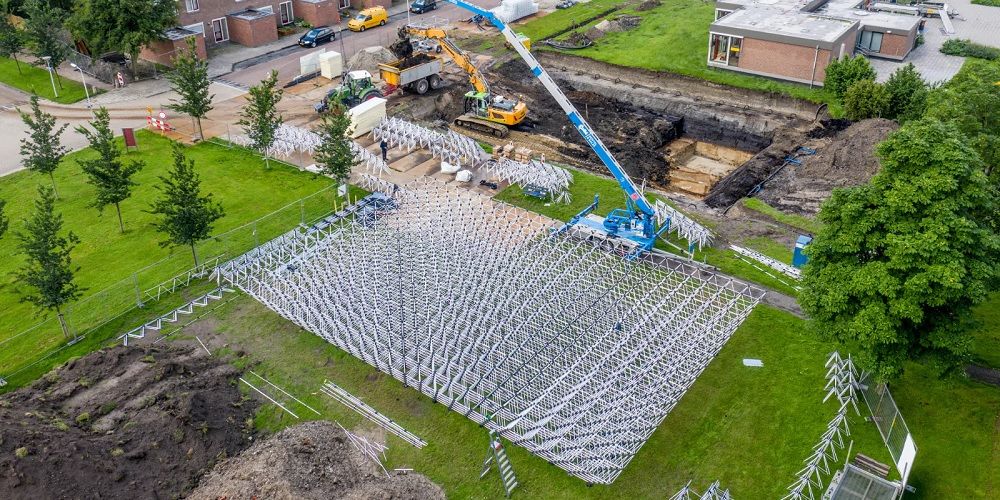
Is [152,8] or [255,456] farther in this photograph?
[152,8]

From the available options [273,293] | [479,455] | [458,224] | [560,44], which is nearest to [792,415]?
[479,455]

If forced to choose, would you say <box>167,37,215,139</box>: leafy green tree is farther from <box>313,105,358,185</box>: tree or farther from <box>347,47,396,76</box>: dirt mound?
<box>347,47,396,76</box>: dirt mound

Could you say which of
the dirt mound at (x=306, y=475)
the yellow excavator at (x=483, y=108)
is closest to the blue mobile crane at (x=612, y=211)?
the yellow excavator at (x=483, y=108)

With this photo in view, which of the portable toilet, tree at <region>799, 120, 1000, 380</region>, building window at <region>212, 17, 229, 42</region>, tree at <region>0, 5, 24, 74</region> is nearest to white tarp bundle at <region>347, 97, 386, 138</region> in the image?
building window at <region>212, 17, 229, 42</region>

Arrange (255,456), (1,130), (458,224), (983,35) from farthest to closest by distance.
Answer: (983,35), (1,130), (458,224), (255,456)

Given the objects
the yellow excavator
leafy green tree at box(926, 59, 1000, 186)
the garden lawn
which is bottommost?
the garden lawn

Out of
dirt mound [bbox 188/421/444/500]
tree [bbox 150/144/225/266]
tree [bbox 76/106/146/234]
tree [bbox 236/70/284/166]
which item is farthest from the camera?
tree [bbox 236/70/284/166]

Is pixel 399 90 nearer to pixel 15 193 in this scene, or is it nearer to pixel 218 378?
pixel 15 193
